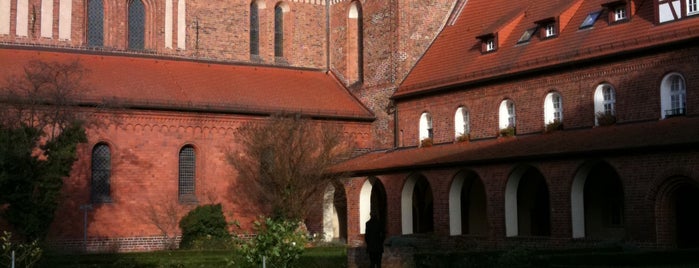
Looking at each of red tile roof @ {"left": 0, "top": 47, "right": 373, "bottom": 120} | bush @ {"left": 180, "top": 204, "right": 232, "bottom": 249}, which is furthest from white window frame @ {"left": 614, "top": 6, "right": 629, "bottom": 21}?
bush @ {"left": 180, "top": 204, "right": 232, "bottom": 249}

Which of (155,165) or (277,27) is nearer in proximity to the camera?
(155,165)

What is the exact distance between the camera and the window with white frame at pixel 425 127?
3894 cm

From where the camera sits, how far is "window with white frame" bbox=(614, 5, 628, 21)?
101 ft

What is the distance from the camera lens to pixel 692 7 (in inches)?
1117

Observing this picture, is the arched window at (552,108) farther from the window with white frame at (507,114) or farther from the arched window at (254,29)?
the arched window at (254,29)

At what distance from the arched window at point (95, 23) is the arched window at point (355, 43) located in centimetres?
1137

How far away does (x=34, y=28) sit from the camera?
1604 inches

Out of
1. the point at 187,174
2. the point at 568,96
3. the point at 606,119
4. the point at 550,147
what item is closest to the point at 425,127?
the point at 568,96

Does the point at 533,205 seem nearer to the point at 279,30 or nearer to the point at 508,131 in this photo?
the point at 508,131

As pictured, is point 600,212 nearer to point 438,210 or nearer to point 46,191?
point 438,210

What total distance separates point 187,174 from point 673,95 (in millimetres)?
19517

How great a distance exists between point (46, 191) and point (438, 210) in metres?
13.8

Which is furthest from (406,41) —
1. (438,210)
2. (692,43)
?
(692,43)

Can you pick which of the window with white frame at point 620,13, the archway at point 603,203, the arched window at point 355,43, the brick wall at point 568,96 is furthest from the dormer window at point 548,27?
the arched window at point 355,43
